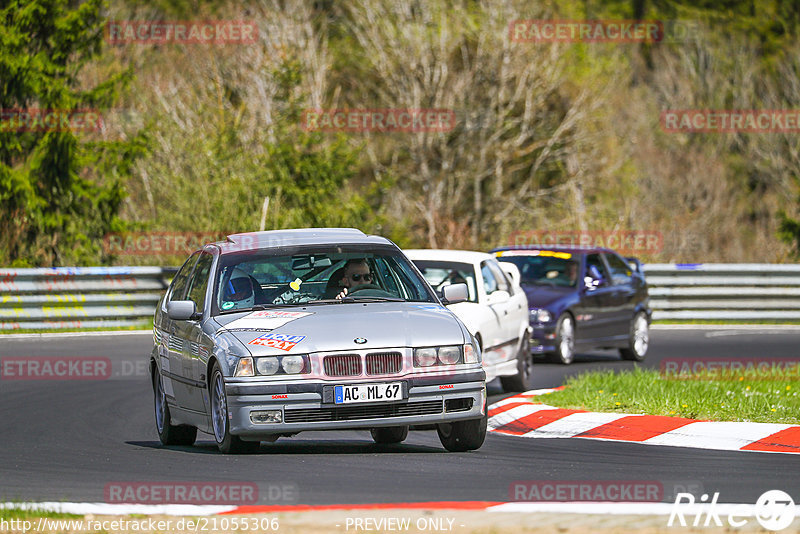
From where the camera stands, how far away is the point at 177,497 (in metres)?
7.64

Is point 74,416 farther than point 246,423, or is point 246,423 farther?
point 74,416

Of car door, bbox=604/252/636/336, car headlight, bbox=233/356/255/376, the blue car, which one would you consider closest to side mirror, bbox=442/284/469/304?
car headlight, bbox=233/356/255/376

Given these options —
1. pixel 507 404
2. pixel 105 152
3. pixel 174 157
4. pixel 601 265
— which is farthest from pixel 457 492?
pixel 174 157

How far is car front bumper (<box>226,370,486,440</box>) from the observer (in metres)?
9.21

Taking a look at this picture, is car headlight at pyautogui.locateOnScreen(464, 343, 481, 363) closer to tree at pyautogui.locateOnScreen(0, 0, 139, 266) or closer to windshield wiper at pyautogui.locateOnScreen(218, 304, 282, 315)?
windshield wiper at pyautogui.locateOnScreen(218, 304, 282, 315)

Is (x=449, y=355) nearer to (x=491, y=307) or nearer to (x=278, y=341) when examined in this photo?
(x=278, y=341)

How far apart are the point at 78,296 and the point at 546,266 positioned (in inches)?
311

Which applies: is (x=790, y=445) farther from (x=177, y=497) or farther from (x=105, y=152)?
(x=105, y=152)

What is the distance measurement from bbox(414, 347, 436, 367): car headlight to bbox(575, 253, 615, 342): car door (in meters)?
10.7

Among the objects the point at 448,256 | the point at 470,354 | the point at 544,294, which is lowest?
the point at 544,294

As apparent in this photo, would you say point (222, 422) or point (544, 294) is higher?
point (222, 422)

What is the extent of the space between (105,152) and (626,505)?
2171 cm

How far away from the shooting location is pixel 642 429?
11.4 m

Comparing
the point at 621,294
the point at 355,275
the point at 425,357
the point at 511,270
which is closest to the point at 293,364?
the point at 425,357
